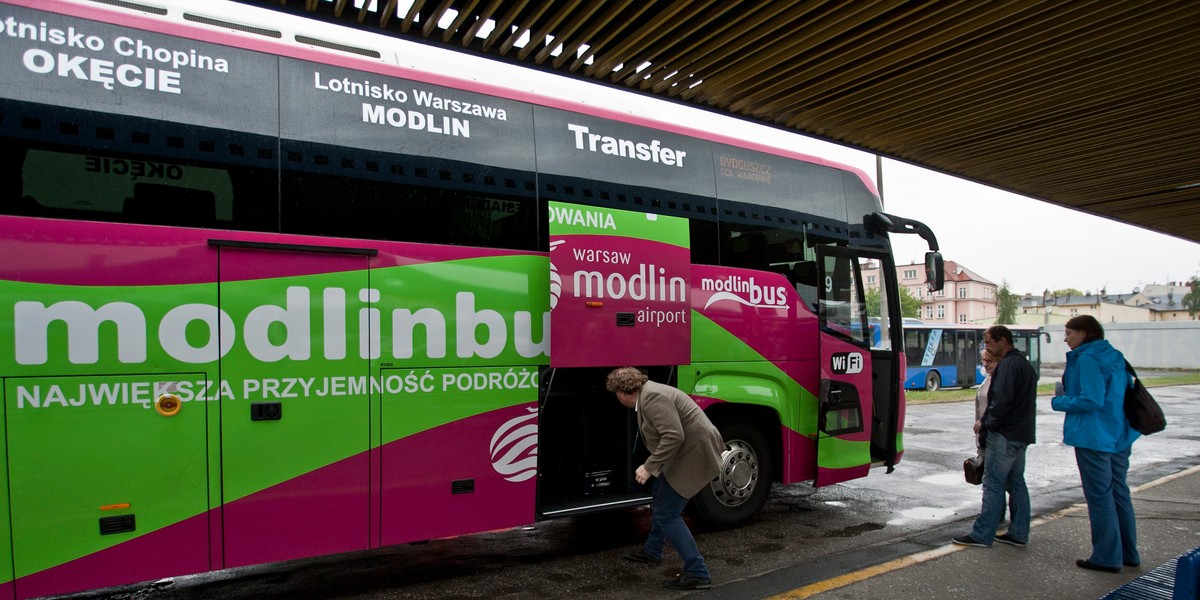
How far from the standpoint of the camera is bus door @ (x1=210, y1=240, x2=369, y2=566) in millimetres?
4332

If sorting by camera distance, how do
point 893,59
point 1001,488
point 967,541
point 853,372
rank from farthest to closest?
point 853,372
point 967,541
point 1001,488
point 893,59

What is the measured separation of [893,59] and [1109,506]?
3.65m

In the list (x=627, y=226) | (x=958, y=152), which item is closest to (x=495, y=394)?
(x=627, y=226)

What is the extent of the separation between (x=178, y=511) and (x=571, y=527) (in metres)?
3.55

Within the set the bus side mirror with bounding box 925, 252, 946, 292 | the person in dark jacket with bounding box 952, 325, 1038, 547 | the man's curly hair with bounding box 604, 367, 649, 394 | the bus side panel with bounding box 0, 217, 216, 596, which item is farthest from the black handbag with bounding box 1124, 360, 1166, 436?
the bus side panel with bounding box 0, 217, 216, 596

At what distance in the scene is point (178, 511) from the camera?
4184mm

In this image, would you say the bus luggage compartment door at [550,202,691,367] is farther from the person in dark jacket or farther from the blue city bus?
the blue city bus

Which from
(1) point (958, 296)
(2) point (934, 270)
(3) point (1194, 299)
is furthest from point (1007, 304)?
(2) point (934, 270)

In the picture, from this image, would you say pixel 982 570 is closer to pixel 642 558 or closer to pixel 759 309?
pixel 642 558

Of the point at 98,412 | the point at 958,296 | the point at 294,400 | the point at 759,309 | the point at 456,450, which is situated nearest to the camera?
the point at 98,412

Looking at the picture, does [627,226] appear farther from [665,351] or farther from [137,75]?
[137,75]

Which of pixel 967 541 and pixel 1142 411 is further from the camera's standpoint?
pixel 967 541

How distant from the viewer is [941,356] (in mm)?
28922

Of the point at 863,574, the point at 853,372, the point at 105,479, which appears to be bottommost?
the point at 863,574
